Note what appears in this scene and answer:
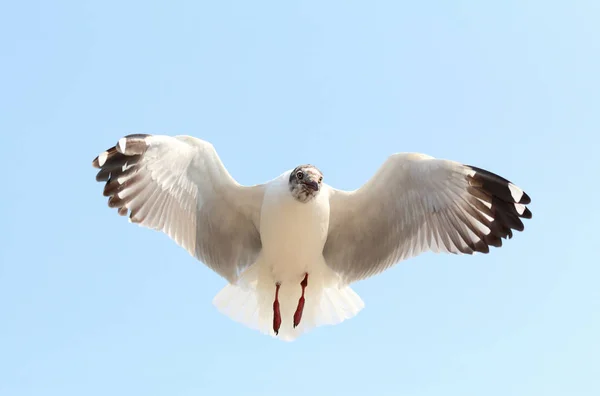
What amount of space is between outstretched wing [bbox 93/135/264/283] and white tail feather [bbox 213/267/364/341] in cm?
16

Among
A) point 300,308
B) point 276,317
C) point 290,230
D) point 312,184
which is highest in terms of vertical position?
point 312,184

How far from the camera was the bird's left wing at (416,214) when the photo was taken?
838 centimetres

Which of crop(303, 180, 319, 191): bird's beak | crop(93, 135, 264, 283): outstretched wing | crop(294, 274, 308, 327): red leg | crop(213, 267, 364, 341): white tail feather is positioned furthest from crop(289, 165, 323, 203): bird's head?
crop(213, 267, 364, 341): white tail feather

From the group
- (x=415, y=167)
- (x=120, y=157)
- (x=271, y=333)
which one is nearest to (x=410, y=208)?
(x=415, y=167)

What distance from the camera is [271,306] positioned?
884 centimetres

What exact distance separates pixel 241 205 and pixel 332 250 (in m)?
0.97

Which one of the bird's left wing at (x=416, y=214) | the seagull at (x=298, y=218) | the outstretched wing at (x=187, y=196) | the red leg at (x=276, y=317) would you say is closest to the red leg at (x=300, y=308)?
the seagull at (x=298, y=218)

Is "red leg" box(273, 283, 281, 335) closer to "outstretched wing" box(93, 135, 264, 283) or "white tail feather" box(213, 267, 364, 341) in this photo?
"white tail feather" box(213, 267, 364, 341)

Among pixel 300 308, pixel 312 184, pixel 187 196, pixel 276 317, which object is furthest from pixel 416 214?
pixel 187 196

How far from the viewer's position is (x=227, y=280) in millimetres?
8883

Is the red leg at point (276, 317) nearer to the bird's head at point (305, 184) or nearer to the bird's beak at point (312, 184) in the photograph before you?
the bird's head at point (305, 184)

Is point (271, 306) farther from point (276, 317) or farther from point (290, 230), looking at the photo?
point (290, 230)

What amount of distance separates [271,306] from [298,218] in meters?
1.02

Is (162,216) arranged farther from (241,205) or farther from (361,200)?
(361,200)
